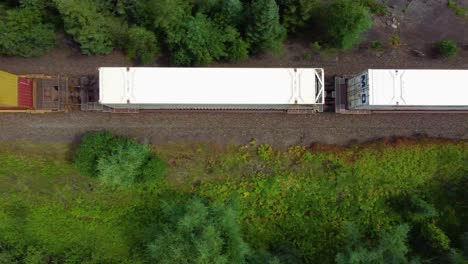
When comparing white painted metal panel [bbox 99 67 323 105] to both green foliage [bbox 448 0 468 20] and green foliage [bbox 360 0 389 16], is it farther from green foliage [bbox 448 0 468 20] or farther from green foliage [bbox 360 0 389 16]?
green foliage [bbox 448 0 468 20]

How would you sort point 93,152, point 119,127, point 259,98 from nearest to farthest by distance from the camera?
point 259,98 < point 93,152 < point 119,127

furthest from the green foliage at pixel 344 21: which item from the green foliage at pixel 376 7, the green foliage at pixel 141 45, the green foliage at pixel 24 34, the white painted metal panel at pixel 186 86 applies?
the green foliage at pixel 24 34

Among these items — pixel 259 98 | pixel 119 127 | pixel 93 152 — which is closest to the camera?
pixel 259 98

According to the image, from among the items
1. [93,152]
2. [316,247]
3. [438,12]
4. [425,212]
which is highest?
[438,12]

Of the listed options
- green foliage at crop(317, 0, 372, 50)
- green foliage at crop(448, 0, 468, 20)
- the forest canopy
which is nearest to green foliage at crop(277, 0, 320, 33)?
the forest canopy

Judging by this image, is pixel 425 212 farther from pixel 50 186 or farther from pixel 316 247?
pixel 50 186

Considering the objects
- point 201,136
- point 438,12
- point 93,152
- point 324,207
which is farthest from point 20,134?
point 438,12
